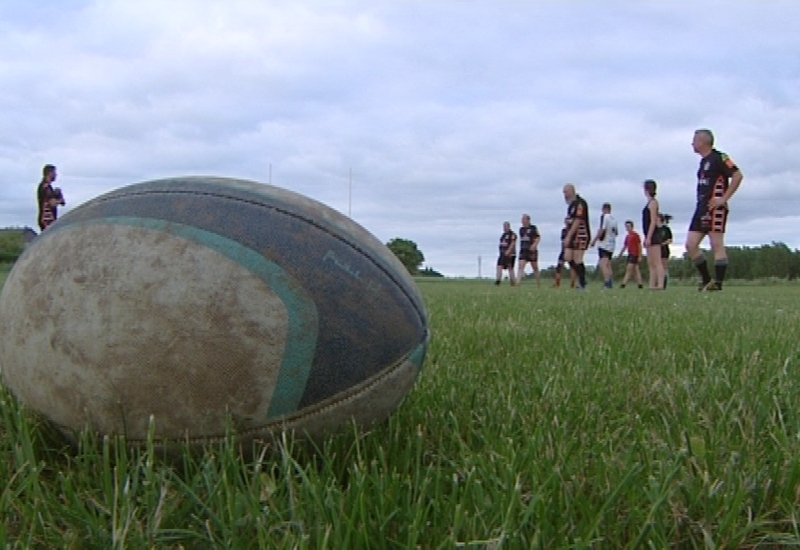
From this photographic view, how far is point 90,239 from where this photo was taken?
210 centimetres

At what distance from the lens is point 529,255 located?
2255 centimetres

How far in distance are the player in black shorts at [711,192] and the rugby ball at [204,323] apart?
11.0 meters

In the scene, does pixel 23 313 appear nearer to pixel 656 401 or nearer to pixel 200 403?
pixel 200 403

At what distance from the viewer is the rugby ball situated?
6.33ft

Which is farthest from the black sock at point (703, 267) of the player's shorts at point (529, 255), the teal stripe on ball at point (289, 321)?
the teal stripe on ball at point (289, 321)

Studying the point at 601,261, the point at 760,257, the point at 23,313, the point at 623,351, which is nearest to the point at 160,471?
the point at 23,313

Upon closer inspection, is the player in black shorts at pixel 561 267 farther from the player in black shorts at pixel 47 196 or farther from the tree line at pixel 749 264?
the tree line at pixel 749 264

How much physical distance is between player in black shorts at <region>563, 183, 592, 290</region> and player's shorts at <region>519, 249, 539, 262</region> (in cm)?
325

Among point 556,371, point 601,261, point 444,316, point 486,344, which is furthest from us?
point 601,261

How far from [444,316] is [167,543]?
4643mm

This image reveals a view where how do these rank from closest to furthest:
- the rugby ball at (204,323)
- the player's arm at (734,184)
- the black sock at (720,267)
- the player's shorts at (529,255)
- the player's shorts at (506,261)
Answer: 1. the rugby ball at (204,323)
2. the player's arm at (734,184)
3. the black sock at (720,267)
4. the player's shorts at (529,255)
5. the player's shorts at (506,261)

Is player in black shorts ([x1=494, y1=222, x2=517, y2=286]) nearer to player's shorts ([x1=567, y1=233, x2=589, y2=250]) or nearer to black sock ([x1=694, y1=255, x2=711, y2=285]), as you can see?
player's shorts ([x1=567, y1=233, x2=589, y2=250])

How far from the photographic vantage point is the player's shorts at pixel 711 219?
1240cm

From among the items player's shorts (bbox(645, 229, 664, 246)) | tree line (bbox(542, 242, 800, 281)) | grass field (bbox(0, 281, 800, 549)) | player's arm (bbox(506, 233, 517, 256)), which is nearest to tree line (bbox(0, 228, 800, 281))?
tree line (bbox(542, 242, 800, 281))
